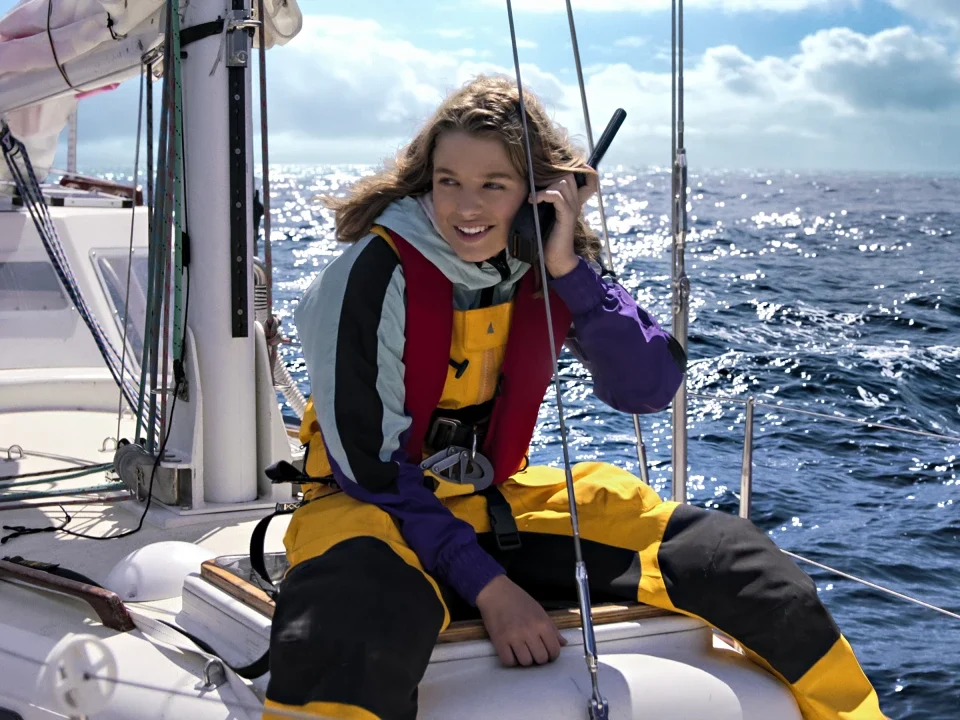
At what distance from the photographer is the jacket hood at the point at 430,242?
6.40ft

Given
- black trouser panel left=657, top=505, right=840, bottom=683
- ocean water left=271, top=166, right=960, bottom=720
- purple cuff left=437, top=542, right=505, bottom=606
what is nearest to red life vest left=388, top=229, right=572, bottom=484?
purple cuff left=437, top=542, right=505, bottom=606

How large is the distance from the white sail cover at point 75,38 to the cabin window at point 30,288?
3.83ft

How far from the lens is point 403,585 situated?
5.59 feet

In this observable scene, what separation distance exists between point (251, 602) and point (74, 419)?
7.86 ft

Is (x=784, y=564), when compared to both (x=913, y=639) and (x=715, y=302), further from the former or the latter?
(x=715, y=302)

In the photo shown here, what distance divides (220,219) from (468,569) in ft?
5.02

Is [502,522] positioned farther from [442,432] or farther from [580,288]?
[580,288]

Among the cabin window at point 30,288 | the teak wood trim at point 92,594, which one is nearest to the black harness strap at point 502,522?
the teak wood trim at point 92,594

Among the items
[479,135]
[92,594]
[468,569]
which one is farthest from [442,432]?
[92,594]

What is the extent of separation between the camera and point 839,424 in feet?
21.0

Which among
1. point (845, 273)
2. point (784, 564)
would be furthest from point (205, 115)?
point (845, 273)

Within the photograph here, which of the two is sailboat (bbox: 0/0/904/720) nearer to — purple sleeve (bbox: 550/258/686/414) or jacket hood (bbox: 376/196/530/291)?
purple sleeve (bbox: 550/258/686/414)

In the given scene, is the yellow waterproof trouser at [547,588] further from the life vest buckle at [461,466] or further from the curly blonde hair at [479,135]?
the curly blonde hair at [479,135]

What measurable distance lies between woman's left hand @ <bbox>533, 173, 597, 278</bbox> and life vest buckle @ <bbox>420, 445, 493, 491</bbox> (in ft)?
1.17
